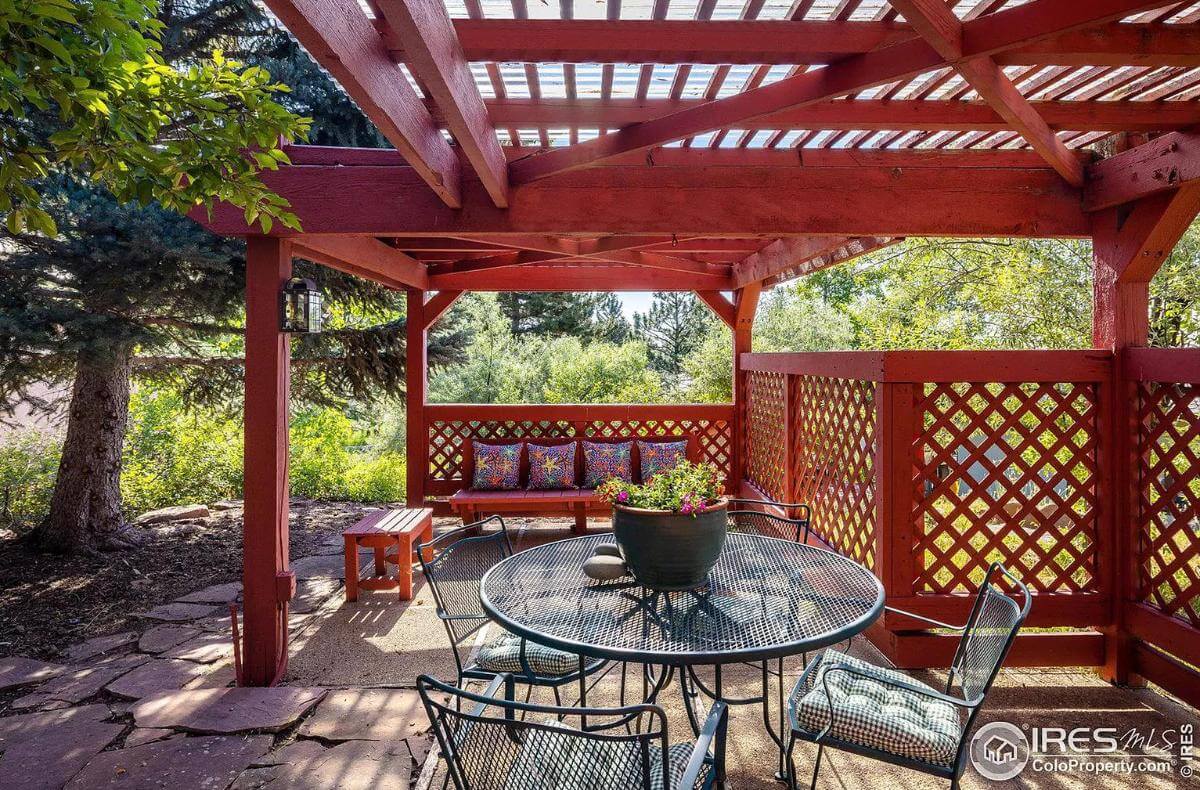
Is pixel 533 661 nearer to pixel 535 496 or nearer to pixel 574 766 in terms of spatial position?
pixel 574 766

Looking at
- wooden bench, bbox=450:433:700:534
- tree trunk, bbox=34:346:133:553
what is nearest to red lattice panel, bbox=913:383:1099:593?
wooden bench, bbox=450:433:700:534

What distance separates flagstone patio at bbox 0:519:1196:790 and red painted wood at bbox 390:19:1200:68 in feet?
7.38

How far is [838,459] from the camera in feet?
12.9

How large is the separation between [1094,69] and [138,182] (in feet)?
9.44

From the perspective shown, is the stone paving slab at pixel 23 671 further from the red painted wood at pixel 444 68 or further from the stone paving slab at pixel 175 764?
the red painted wood at pixel 444 68

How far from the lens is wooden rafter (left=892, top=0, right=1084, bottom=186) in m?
1.57

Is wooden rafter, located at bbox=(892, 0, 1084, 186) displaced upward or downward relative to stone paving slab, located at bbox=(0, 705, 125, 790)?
upward

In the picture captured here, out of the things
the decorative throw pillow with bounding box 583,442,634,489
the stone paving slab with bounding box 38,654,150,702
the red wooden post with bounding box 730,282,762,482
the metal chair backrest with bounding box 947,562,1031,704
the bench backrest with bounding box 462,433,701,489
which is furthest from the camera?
the red wooden post with bounding box 730,282,762,482

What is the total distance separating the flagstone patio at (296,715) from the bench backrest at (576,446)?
2309 mm

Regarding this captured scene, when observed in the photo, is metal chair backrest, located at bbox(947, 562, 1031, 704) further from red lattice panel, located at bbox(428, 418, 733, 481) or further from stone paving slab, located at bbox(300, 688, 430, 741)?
red lattice panel, located at bbox(428, 418, 733, 481)

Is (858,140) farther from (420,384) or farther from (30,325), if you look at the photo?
(30,325)

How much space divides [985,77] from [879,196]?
1.26 meters

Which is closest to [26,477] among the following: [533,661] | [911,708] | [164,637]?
[164,637]

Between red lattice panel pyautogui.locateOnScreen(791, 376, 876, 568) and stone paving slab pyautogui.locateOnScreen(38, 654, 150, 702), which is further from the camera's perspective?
red lattice panel pyautogui.locateOnScreen(791, 376, 876, 568)
